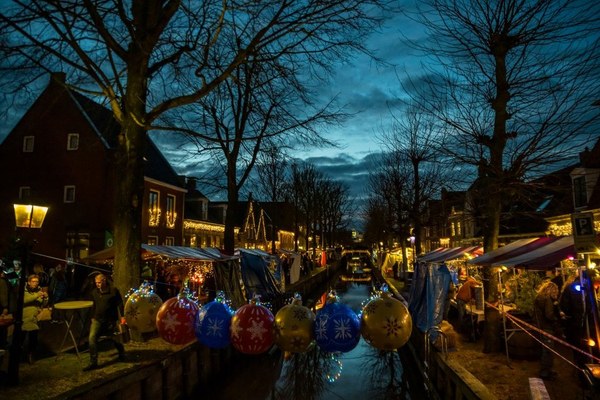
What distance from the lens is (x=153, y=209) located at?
106 feet

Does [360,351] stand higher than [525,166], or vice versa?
[525,166]

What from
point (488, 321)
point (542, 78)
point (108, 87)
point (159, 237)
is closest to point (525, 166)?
point (542, 78)

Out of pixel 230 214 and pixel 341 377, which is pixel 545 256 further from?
pixel 230 214

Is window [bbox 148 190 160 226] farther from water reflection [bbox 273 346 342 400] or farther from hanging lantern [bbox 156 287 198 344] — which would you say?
hanging lantern [bbox 156 287 198 344]

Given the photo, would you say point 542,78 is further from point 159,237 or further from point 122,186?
point 159,237

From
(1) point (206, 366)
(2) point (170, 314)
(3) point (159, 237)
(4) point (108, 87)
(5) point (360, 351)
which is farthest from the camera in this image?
(3) point (159, 237)

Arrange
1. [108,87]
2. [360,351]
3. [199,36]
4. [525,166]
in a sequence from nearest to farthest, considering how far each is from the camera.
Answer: [199,36] < [108,87] < [525,166] < [360,351]

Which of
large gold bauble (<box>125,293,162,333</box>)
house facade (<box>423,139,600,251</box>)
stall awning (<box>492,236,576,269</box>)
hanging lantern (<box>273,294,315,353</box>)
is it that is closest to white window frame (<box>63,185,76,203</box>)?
house facade (<box>423,139,600,251</box>)

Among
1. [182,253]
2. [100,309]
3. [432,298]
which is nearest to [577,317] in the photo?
[432,298]

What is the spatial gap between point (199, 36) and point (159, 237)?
24.5 metres

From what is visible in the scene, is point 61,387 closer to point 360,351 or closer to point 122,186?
point 122,186

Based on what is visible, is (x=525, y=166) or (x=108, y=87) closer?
(x=108, y=87)

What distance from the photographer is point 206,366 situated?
13.3 m

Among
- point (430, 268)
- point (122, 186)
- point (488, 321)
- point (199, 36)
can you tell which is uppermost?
point (199, 36)
